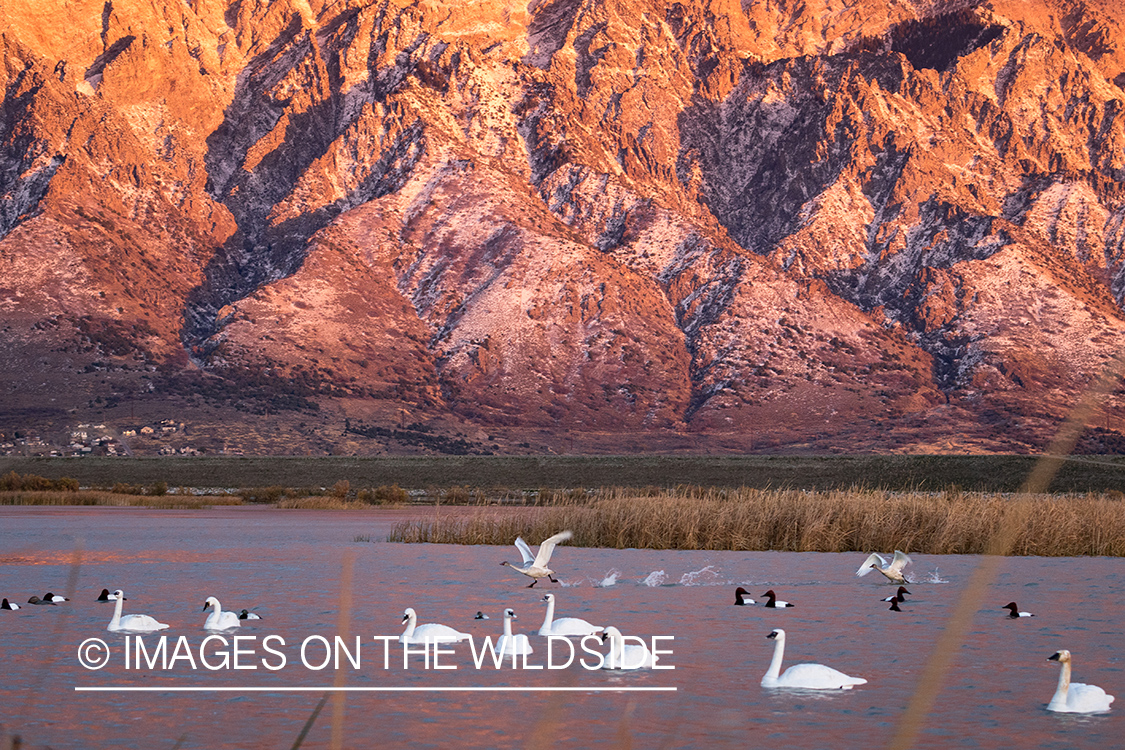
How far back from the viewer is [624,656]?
680 inches

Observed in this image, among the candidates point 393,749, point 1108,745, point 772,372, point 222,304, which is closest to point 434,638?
point 393,749

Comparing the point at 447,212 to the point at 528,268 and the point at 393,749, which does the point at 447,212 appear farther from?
the point at 393,749

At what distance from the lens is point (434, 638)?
60.2ft

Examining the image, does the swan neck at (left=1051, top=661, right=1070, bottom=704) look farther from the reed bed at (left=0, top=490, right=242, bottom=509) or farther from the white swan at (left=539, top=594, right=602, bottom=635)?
the reed bed at (left=0, top=490, right=242, bottom=509)

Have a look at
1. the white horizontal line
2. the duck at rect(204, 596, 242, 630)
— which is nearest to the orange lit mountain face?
the duck at rect(204, 596, 242, 630)

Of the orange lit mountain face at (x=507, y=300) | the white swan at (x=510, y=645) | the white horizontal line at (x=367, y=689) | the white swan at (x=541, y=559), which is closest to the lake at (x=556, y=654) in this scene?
the white horizontal line at (x=367, y=689)

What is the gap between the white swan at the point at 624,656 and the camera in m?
17.0

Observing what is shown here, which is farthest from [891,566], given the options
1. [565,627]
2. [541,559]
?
A: [565,627]

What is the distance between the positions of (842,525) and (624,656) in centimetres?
1856

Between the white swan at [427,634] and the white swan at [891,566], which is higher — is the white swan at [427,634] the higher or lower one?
the higher one

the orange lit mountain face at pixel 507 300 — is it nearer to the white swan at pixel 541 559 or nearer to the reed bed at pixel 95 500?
the reed bed at pixel 95 500

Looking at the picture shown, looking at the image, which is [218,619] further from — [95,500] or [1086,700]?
[95,500]

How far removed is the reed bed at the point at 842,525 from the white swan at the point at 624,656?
1728 cm

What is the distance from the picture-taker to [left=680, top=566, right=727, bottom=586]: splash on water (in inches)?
1091
